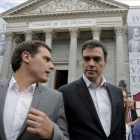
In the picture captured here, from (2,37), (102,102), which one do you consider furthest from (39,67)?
(2,37)

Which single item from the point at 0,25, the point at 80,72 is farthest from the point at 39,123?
the point at 0,25

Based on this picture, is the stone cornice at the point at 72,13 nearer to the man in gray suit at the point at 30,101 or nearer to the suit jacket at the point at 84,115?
the suit jacket at the point at 84,115

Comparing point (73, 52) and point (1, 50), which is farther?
point (1, 50)

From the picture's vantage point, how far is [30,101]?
174 cm

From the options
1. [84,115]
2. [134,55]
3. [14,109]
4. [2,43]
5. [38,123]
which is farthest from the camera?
[2,43]

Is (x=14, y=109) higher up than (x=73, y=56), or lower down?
lower down

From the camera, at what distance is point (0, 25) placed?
77.7 ft

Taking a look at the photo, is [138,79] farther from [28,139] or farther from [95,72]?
[28,139]

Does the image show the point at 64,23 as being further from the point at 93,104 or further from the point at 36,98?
the point at 36,98

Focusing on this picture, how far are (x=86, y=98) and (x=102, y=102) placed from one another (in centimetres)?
27

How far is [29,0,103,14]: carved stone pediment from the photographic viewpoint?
66.0 feet

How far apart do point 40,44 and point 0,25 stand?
24.5m

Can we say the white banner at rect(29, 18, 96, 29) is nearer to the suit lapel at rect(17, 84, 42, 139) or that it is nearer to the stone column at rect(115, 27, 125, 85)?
the stone column at rect(115, 27, 125, 85)

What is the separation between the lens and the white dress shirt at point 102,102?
237 centimetres
